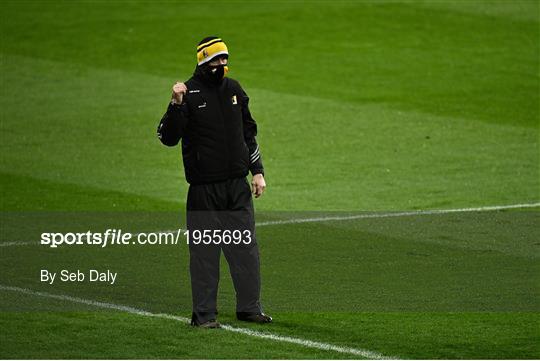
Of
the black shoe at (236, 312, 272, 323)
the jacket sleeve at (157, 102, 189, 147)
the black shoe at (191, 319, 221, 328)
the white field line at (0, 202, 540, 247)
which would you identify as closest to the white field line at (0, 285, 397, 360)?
the black shoe at (191, 319, 221, 328)

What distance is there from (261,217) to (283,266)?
2.64 m

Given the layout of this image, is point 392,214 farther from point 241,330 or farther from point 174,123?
point 174,123

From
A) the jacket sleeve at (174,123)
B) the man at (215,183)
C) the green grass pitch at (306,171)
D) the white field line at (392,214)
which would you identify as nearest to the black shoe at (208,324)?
the man at (215,183)

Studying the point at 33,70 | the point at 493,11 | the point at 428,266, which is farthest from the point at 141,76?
the point at 428,266

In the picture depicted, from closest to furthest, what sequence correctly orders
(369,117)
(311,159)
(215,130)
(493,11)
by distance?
(215,130) → (311,159) → (369,117) → (493,11)

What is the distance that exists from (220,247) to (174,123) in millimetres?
949

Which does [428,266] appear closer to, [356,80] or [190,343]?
[190,343]

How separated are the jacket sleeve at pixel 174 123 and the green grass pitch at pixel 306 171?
131 cm

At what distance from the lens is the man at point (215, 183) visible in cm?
976

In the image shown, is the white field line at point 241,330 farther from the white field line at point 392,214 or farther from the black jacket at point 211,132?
the white field line at point 392,214

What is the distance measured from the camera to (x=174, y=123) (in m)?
9.61

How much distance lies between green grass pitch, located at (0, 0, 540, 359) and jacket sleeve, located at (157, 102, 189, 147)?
131 cm

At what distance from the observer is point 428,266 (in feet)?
39.6

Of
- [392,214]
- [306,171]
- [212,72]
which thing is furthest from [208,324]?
[306,171]
